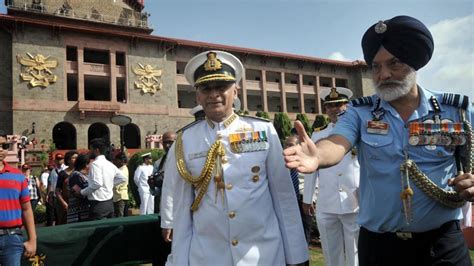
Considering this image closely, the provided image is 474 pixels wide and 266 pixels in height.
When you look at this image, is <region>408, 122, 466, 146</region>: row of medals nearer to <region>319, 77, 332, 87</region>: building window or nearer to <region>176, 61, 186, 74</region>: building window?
<region>176, 61, 186, 74</region>: building window

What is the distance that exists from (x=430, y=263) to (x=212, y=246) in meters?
1.25


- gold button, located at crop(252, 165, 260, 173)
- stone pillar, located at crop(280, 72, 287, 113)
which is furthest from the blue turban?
stone pillar, located at crop(280, 72, 287, 113)

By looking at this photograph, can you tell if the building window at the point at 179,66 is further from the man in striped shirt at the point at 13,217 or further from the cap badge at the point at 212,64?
the cap badge at the point at 212,64

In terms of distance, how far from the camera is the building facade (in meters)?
26.0

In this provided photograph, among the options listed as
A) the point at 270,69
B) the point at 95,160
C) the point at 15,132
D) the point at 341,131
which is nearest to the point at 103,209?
the point at 95,160

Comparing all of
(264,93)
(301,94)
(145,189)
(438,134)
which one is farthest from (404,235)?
(301,94)

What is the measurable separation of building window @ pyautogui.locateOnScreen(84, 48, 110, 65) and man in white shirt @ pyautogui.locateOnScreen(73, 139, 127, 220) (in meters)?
27.0

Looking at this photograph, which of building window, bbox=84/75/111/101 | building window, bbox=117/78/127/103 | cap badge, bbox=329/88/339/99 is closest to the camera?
cap badge, bbox=329/88/339/99

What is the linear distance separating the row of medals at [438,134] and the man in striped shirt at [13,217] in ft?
11.8

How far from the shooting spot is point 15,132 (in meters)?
25.3

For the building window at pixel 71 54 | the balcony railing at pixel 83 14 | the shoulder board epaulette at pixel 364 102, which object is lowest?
the shoulder board epaulette at pixel 364 102

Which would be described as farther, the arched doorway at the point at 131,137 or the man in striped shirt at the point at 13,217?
the arched doorway at the point at 131,137

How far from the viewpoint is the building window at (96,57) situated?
3066 cm

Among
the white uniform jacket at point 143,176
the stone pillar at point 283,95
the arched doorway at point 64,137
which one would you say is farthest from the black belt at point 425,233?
the stone pillar at point 283,95
